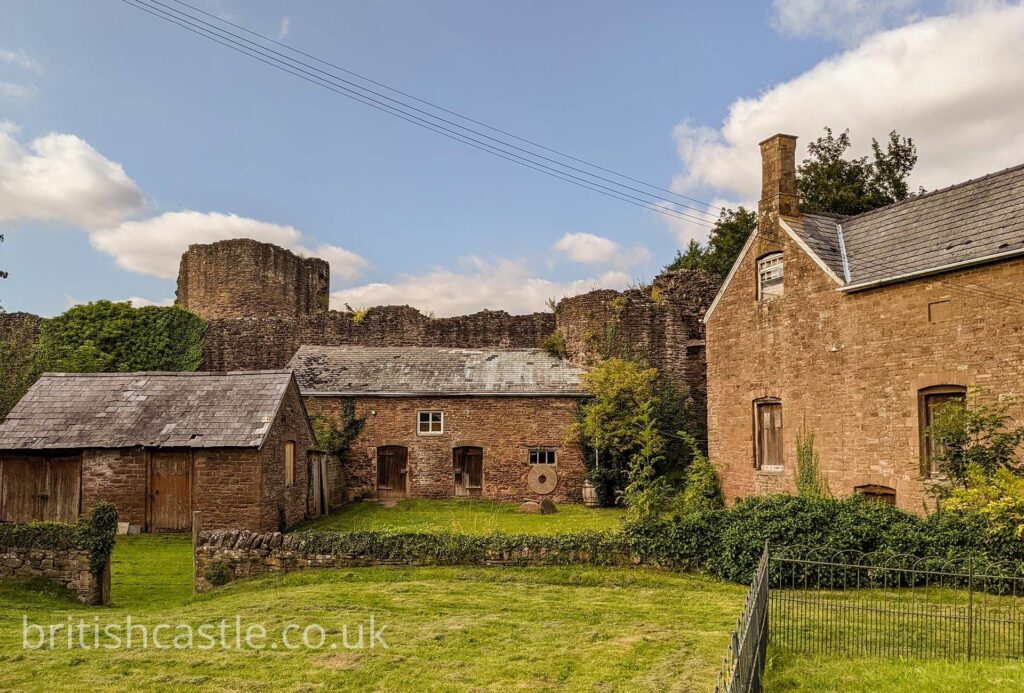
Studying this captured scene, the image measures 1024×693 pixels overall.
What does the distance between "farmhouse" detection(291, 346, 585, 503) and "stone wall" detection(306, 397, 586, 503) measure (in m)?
0.04

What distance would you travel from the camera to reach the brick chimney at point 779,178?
20.1m

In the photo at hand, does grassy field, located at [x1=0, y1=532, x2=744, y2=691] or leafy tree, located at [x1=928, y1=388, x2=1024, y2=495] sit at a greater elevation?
leafy tree, located at [x1=928, y1=388, x2=1024, y2=495]

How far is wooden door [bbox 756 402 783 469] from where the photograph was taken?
64.9 ft

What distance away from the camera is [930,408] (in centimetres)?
1580

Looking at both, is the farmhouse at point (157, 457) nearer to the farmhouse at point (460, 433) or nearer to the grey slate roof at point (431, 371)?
the farmhouse at point (460, 433)

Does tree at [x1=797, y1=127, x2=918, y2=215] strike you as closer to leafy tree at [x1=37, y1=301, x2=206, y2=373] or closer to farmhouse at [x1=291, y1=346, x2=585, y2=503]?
farmhouse at [x1=291, y1=346, x2=585, y2=503]

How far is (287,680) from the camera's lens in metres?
7.86

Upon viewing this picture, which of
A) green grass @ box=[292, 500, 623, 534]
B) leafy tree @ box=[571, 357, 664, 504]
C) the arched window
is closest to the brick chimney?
the arched window

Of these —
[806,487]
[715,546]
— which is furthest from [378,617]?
[806,487]

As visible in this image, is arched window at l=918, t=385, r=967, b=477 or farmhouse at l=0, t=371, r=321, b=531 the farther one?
farmhouse at l=0, t=371, r=321, b=531

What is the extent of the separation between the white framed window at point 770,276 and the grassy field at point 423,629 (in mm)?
9557

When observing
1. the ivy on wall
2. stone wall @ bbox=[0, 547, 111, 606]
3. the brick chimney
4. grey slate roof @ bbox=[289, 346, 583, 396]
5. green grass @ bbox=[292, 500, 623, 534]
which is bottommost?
green grass @ bbox=[292, 500, 623, 534]

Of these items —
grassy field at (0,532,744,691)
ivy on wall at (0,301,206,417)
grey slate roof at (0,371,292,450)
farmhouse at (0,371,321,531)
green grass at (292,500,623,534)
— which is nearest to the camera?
grassy field at (0,532,744,691)

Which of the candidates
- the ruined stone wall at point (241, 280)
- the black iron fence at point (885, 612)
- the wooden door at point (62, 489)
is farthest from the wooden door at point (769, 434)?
the ruined stone wall at point (241, 280)
